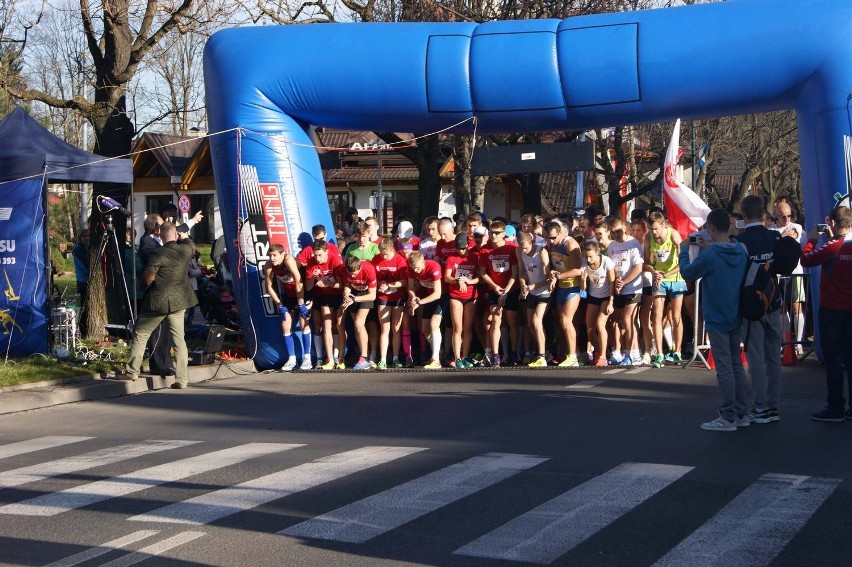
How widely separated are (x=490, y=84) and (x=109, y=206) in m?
5.82

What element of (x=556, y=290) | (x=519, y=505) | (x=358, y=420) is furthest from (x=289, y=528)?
(x=556, y=290)

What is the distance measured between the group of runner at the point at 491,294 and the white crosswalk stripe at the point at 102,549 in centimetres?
792

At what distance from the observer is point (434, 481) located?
7246 millimetres

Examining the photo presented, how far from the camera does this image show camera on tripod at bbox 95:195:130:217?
15.1 metres

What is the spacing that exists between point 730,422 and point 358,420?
3357mm

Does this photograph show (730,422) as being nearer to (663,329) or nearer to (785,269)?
(785,269)

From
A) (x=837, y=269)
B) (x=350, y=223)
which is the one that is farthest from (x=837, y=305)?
(x=350, y=223)

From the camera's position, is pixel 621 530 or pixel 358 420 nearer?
pixel 621 530

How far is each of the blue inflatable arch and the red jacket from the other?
9.48ft

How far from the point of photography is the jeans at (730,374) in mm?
Result: 8977

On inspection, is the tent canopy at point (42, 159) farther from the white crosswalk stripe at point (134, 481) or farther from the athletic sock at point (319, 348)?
the white crosswalk stripe at point (134, 481)

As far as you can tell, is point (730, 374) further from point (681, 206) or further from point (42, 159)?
point (42, 159)

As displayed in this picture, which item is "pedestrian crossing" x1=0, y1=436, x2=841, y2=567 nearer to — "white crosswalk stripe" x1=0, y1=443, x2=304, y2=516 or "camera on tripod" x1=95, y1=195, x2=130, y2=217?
"white crosswalk stripe" x1=0, y1=443, x2=304, y2=516

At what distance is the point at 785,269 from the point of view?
925 centimetres
